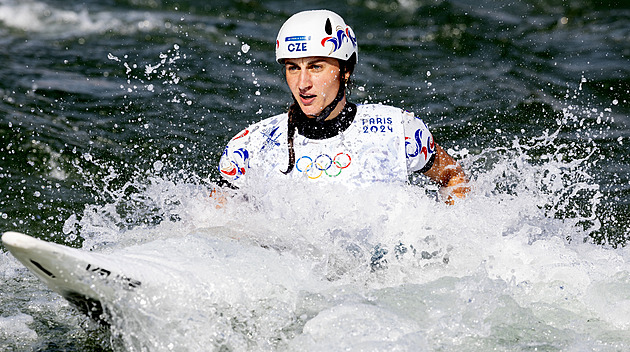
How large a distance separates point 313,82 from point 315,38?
294 mm

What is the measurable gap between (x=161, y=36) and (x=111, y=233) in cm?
680

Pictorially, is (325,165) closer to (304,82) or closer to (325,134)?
(325,134)

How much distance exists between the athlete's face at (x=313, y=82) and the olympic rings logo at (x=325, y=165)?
31 cm

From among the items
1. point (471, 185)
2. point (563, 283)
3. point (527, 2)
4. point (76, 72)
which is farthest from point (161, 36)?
point (563, 283)

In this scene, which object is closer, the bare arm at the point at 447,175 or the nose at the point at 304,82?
the nose at the point at 304,82

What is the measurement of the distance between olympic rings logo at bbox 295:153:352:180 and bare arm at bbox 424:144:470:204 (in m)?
0.70

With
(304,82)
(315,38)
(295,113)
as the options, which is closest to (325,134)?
(295,113)

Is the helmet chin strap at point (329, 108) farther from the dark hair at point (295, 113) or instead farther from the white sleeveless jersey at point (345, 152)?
the white sleeveless jersey at point (345, 152)

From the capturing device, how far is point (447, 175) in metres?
5.68

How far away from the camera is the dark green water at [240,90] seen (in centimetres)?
753

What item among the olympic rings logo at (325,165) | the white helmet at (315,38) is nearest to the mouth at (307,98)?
the white helmet at (315,38)

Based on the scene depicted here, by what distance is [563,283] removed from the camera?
484cm

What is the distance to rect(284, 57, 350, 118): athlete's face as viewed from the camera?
17.2 ft

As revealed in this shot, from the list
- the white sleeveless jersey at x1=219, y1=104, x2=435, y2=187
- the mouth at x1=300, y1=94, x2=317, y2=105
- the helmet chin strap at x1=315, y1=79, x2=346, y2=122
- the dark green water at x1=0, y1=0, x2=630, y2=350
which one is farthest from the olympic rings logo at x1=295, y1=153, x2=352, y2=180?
the dark green water at x1=0, y1=0, x2=630, y2=350
